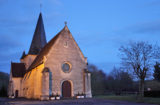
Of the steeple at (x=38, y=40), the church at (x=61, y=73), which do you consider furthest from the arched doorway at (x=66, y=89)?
the steeple at (x=38, y=40)

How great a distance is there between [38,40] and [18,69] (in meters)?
9.08

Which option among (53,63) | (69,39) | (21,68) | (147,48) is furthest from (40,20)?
(147,48)

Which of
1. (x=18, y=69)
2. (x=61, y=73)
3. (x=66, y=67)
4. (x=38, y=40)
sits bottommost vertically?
(x=61, y=73)

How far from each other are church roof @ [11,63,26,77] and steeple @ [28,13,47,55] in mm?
5124

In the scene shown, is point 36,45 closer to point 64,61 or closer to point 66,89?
point 64,61

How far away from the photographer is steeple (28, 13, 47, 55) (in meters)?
41.1

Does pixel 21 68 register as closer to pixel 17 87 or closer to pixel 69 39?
pixel 17 87

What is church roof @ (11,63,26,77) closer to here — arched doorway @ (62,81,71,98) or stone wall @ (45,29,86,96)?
stone wall @ (45,29,86,96)

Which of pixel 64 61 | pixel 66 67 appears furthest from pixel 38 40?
pixel 66 67

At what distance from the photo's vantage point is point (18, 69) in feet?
139

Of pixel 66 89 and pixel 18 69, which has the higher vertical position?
pixel 18 69

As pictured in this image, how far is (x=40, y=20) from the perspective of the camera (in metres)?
44.5

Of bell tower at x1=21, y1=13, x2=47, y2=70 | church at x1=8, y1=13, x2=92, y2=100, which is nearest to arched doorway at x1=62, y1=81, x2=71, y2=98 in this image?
church at x1=8, y1=13, x2=92, y2=100

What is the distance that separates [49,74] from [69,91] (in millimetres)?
4739
